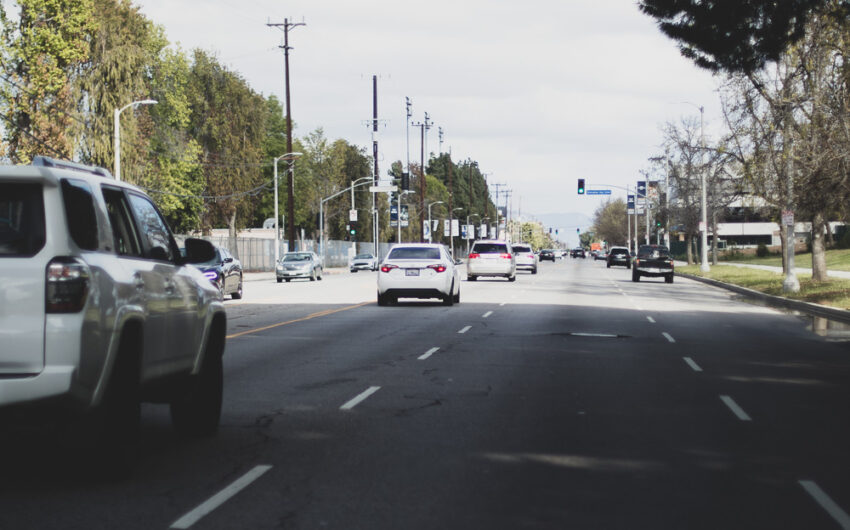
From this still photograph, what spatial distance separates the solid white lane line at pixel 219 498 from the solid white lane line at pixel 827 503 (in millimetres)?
3826

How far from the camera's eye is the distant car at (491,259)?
49.6 metres

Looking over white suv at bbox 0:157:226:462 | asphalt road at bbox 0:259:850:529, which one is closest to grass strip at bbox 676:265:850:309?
asphalt road at bbox 0:259:850:529

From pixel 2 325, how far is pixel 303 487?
7.49 ft

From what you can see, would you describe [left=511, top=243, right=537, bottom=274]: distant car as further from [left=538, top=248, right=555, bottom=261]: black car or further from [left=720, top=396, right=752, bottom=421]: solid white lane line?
[left=538, top=248, right=555, bottom=261]: black car

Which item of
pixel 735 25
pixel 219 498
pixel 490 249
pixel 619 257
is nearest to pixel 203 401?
pixel 219 498

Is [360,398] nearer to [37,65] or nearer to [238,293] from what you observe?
[238,293]

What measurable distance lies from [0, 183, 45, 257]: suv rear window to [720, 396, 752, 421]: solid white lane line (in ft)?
23.1

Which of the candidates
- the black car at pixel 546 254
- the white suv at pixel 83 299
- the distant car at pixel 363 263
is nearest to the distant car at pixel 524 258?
the distant car at pixel 363 263

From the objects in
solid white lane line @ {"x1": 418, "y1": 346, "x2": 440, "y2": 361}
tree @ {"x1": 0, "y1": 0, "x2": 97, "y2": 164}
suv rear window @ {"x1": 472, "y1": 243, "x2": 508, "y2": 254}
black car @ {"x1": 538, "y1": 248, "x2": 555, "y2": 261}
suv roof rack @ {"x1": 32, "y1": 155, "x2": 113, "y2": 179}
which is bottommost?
black car @ {"x1": 538, "y1": 248, "x2": 555, "y2": 261}

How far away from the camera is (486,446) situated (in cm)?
902

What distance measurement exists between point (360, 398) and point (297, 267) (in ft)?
138

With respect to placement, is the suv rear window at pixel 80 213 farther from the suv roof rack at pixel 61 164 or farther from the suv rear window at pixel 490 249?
the suv rear window at pixel 490 249

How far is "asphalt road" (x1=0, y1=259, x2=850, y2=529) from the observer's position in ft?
22.0

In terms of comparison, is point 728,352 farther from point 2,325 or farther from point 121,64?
point 121,64
